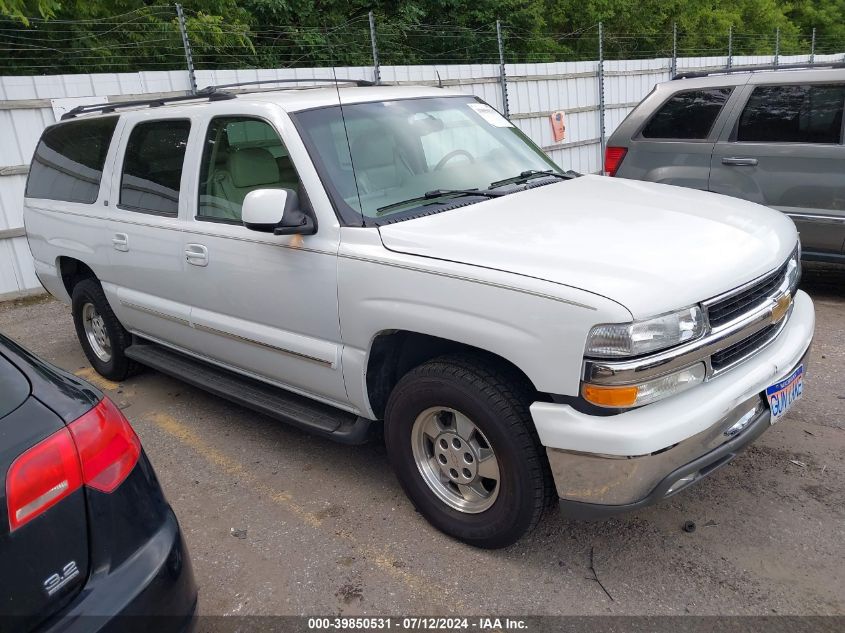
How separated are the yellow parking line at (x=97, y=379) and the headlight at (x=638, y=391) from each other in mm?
3917

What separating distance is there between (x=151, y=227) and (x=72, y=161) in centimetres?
133

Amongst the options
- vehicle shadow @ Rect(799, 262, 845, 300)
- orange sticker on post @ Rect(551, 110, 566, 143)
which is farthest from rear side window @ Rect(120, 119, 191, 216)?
orange sticker on post @ Rect(551, 110, 566, 143)

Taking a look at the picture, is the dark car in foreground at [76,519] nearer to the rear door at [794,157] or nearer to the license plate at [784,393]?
the license plate at [784,393]

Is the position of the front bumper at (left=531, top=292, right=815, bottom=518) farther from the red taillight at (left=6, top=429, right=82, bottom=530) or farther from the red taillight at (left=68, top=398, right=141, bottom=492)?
the red taillight at (left=6, top=429, right=82, bottom=530)

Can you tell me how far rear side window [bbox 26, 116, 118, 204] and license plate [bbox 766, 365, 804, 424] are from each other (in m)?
4.09

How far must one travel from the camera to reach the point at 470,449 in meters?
2.95

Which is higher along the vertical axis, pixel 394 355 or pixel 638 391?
pixel 638 391

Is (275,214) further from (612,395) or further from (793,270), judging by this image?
(793,270)

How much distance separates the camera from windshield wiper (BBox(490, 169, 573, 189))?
12.1 ft

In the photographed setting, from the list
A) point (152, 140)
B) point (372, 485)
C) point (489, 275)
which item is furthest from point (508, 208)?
point (152, 140)

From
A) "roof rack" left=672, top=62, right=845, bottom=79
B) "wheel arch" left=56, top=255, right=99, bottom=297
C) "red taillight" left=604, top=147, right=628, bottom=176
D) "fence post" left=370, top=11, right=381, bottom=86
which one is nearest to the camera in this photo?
"wheel arch" left=56, top=255, right=99, bottom=297

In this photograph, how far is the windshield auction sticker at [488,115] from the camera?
414 centimetres

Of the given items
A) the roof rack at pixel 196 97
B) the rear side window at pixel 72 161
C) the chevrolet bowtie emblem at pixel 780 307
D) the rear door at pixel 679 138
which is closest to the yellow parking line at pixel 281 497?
the rear side window at pixel 72 161

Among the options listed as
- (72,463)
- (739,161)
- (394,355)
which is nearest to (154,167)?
(394,355)
